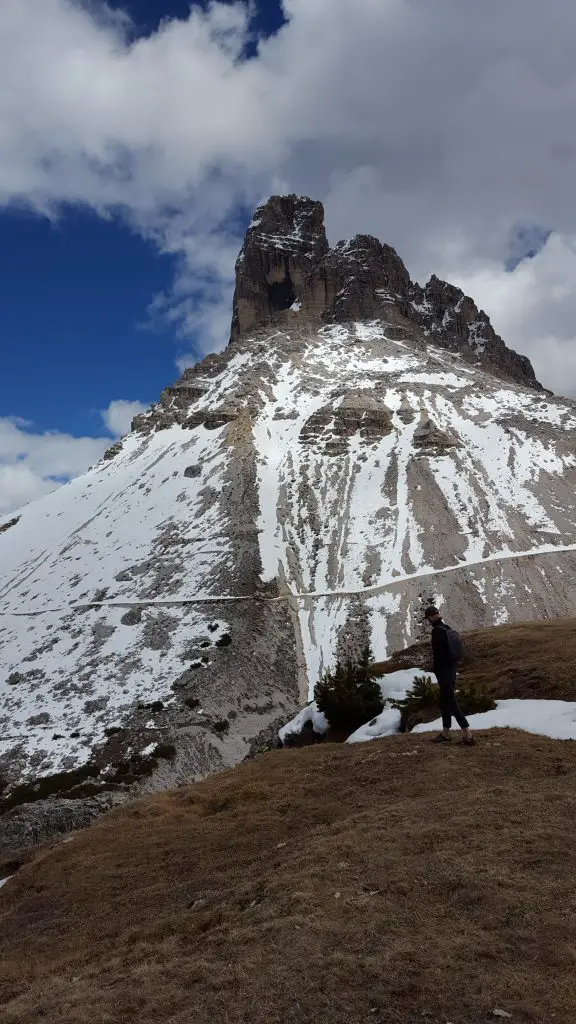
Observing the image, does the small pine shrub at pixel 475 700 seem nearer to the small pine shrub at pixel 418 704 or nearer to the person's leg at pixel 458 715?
the small pine shrub at pixel 418 704

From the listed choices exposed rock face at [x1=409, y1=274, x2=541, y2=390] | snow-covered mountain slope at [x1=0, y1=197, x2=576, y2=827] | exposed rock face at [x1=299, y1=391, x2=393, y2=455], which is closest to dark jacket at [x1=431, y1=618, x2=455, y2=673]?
snow-covered mountain slope at [x1=0, y1=197, x2=576, y2=827]

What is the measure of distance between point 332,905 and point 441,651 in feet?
22.6

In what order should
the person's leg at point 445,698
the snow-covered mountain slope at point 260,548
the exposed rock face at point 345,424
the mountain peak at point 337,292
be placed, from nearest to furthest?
the person's leg at point 445,698, the snow-covered mountain slope at point 260,548, the exposed rock face at point 345,424, the mountain peak at point 337,292

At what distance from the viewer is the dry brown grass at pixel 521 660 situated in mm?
18359

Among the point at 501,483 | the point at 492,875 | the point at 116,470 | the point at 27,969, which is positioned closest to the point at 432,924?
the point at 492,875

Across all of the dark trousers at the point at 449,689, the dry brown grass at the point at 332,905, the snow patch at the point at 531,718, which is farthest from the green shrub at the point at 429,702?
the dark trousers at the point at 449,689

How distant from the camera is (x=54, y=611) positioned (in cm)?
7362

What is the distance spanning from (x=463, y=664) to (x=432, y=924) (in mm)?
17484

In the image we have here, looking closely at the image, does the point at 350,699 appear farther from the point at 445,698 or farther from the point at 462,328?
the point at 462,328

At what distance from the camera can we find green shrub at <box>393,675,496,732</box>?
17414 millimetres

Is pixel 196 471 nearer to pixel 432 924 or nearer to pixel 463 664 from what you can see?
pixel 463 664

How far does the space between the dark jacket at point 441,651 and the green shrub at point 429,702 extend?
434 centimetres

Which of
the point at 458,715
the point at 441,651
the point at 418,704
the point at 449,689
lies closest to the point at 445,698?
the point at 449,689

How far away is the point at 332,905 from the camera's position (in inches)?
307
